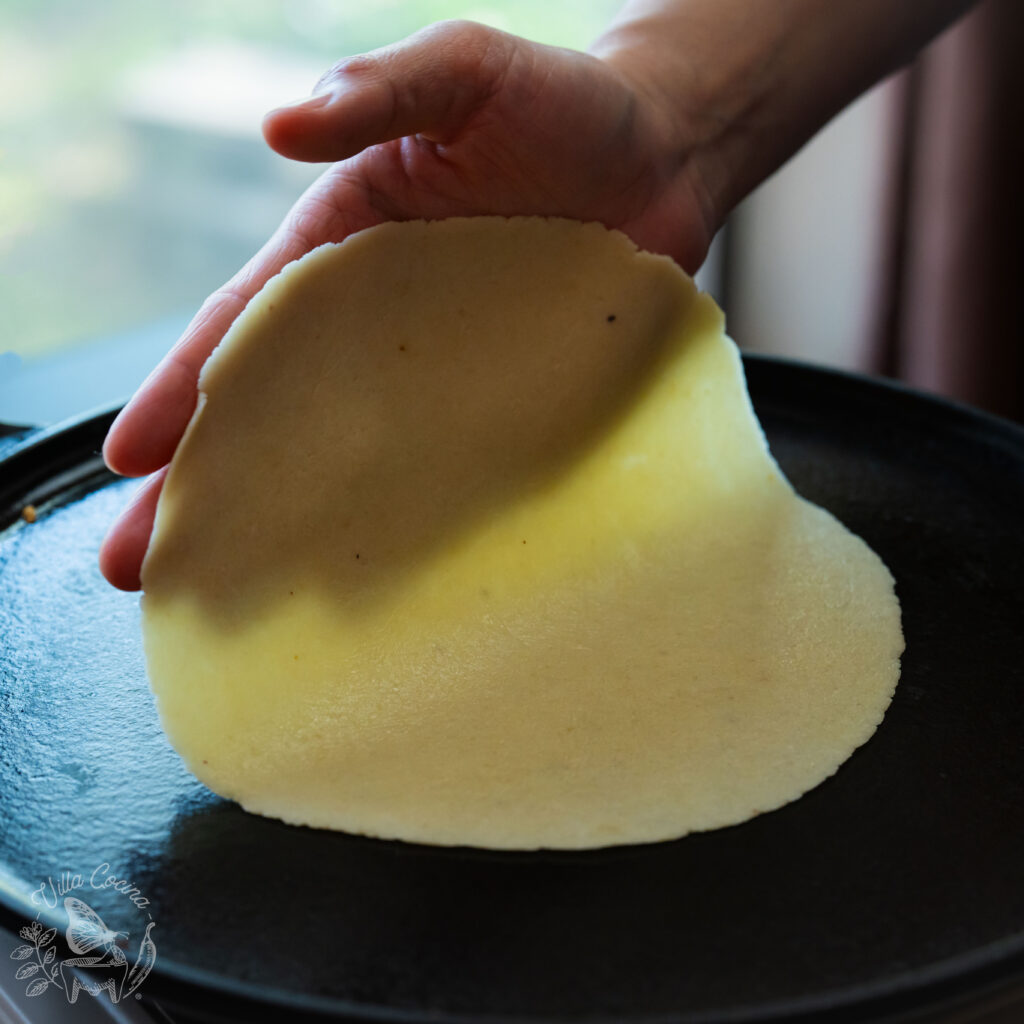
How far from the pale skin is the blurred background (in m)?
0.65

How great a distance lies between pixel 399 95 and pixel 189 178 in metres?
1.26

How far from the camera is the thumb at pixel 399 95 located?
0.76 m

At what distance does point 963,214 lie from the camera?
1844 mm

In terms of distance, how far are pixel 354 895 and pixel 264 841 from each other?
0.08 m

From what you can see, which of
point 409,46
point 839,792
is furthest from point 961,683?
point 409,46

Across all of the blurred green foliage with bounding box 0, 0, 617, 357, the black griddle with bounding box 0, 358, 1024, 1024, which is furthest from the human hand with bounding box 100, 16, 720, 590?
the blurred green foliage with bounding box 0, 0, 617, 357

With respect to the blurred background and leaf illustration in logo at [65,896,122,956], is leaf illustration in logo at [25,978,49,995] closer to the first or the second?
leaf illustration in logo at [65,896,122,956]

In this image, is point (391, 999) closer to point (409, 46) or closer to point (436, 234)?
point (436, 234)

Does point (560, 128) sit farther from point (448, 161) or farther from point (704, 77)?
point (704, 77)

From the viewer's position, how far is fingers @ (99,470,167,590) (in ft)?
2.68

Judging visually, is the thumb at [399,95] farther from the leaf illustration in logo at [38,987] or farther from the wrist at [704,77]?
the leaf illustration in logo at [38,987]

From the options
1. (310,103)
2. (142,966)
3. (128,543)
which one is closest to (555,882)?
(142,966)

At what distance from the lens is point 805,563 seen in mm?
1007

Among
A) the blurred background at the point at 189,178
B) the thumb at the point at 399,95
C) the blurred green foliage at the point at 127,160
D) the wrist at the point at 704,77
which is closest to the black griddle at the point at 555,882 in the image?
the thumb at the point at 399,95
